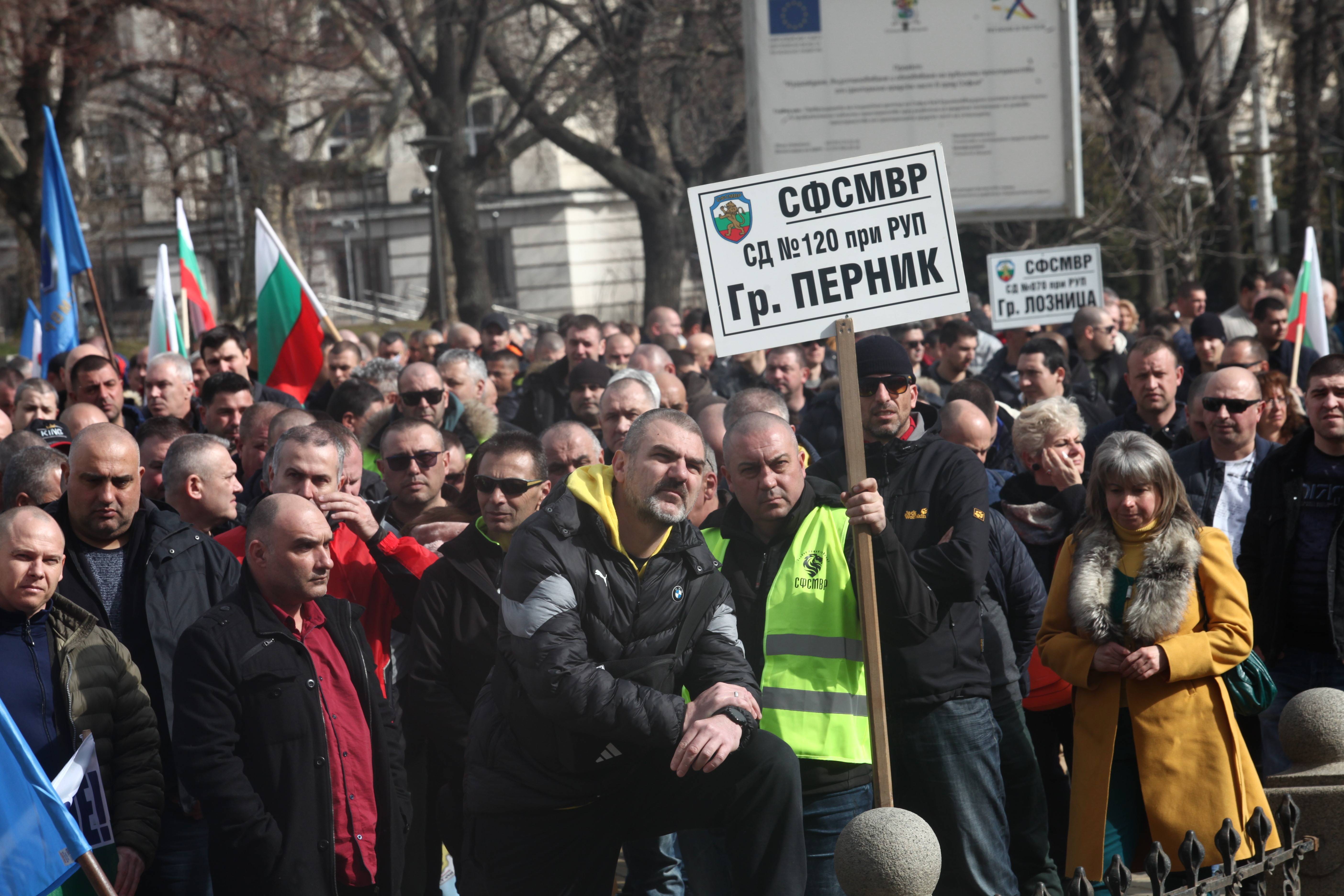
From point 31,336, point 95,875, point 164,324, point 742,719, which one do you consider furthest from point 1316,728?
point 31,336

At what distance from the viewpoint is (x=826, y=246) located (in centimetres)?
466

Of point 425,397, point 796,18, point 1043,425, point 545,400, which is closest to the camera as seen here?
point 1043,425

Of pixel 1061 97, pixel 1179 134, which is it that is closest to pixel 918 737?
pixel 1061 97

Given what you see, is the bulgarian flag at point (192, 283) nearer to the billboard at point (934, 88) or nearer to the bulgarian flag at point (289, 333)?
the bulgarian flag at point (289, 333)

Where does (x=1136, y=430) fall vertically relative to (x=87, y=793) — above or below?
above

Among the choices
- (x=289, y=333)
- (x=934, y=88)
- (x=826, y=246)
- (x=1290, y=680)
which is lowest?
(x=1290, y=680)

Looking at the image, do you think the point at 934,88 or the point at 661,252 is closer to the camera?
the point at 934,88

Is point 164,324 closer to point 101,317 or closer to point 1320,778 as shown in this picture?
point 101,317

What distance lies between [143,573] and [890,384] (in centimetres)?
250

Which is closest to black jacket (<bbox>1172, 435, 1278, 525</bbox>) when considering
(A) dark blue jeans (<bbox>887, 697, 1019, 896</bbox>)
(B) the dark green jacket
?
(A) dark blue jeans (<bbox>887, 697, 1019, 896</bbox>)

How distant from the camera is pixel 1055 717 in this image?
5.94 m

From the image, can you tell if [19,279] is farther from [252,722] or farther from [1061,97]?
[252,722]

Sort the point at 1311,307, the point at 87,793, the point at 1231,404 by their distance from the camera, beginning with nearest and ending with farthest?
the point at 87,793 < the point at 1231,404 < the point at 1311,307

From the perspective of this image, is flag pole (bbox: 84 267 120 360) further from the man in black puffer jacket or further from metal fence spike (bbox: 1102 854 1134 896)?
metal fence spike (bbox: 1102 854 1134 896)
